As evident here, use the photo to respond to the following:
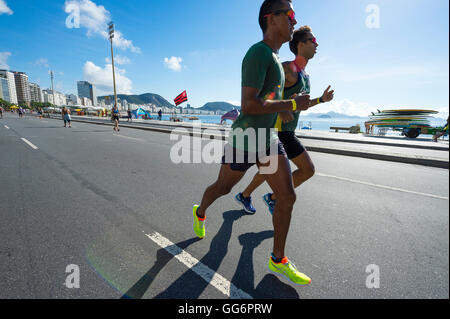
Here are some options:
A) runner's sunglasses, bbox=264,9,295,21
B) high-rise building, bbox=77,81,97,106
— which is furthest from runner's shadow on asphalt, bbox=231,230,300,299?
high-rise building, bbox=77,81,97,106

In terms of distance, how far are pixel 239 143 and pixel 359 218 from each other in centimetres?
224

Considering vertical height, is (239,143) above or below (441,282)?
above

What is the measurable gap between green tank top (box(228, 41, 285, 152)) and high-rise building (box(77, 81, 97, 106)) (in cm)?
22784

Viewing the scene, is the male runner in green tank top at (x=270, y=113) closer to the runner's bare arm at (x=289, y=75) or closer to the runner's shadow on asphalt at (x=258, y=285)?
the runner's shadow on asphalt at (x=258, y=285)

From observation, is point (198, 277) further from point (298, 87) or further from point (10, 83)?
point (10, 83)

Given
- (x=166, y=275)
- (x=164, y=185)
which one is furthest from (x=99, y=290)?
(x=164, y=185)

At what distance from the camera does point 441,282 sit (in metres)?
1.76

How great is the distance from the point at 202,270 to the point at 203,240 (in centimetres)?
49

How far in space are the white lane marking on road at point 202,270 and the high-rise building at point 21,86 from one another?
8510 inches

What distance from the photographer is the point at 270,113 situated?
1777 mm
